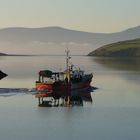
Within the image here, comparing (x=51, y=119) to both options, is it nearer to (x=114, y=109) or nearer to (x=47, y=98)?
(x=114, y=109)

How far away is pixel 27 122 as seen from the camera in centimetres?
6550

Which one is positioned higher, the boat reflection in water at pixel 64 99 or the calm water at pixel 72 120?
the calm water at pixel 72 120

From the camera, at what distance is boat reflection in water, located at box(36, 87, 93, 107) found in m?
88.2

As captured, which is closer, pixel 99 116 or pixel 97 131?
pixel 97 131

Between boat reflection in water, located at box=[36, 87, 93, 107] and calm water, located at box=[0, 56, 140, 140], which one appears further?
boat reflection in water, located at box=[36, 87, 93, 107]

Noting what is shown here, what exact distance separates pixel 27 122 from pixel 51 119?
4189 mm

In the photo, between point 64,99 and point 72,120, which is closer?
point 72,120

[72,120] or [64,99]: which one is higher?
[72,120]

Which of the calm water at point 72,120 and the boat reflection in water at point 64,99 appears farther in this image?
the boat reflection in water at point 64,99

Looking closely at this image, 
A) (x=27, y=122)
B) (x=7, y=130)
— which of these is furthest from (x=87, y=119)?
(x=7, y=130)

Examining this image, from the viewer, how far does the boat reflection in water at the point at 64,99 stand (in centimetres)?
8825

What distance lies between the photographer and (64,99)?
96250mm

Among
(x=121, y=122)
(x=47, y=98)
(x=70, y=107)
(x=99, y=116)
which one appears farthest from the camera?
(x=47, y=98)

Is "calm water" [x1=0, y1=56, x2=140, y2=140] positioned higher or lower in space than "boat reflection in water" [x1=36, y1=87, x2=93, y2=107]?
higher
